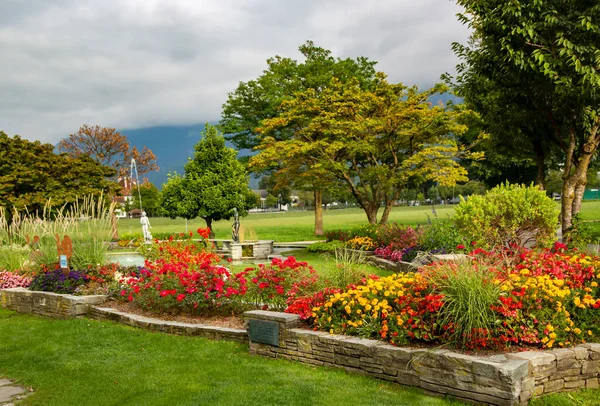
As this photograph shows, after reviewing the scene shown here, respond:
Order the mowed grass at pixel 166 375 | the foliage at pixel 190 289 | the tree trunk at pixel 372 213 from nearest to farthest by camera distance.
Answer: the mowed grass at pixel 166 375, the foliage at pixel 190 289, the tree trunk at pixel 372 213

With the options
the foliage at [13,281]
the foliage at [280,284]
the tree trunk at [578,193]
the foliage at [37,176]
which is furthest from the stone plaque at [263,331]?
the foliage at [37,176]

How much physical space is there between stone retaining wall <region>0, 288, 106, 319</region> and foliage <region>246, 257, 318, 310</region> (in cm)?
318

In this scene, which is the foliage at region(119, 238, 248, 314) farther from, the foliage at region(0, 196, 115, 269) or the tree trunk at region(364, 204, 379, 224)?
the tree trunk at region(364, 204, 379, 224)

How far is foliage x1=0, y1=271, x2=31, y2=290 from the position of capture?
32.8ft

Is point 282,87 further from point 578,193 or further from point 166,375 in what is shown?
point 166,375

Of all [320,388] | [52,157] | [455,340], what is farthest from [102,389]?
[52,157]

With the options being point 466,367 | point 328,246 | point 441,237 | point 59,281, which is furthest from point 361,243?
point 466,367

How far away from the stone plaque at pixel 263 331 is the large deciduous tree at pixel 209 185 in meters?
17.0

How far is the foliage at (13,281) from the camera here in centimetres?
1000

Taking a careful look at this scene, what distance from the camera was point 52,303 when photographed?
834 cm

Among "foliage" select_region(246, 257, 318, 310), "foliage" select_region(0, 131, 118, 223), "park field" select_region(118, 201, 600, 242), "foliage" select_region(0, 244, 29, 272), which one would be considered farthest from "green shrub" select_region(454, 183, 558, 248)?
"foliage" select_region(0, 131, 118, 223)

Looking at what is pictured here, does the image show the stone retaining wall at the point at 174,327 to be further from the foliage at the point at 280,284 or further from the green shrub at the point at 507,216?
the green shrub at the point at 507,216

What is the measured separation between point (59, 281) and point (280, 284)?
4694mm

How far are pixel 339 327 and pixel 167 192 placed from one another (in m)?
19.1
